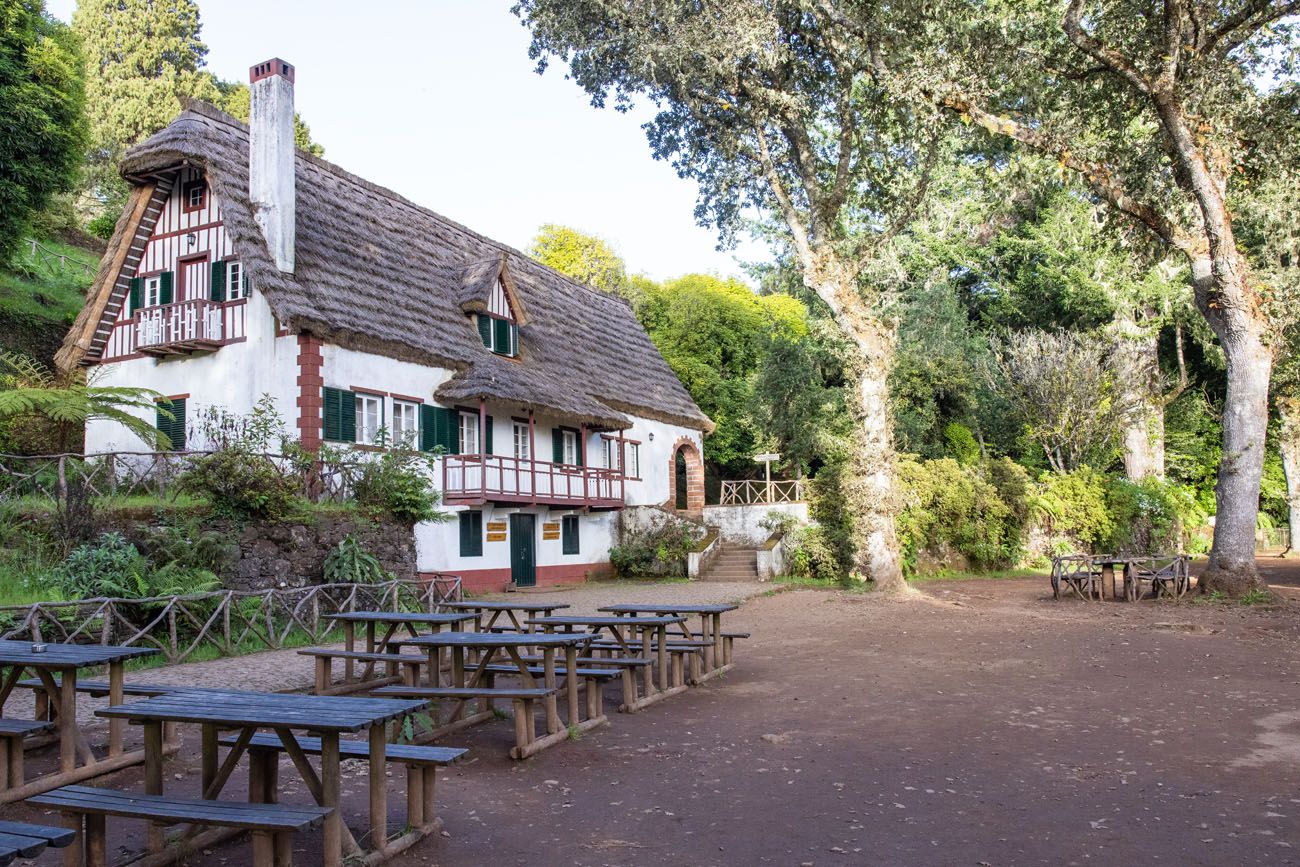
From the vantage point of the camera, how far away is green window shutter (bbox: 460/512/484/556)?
22016mm

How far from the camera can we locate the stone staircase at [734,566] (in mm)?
25188

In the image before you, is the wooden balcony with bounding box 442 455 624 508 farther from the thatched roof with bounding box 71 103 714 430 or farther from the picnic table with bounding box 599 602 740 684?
the picnic table with bounding box 599 602 740 684

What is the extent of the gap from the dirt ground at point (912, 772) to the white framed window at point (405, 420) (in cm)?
1133

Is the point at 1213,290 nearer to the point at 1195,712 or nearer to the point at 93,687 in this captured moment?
the point at 1195,712

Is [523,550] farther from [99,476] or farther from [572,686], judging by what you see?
[572,686]

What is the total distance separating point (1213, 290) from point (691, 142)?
37.4 ft

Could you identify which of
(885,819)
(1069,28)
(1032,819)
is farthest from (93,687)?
(1069,28)

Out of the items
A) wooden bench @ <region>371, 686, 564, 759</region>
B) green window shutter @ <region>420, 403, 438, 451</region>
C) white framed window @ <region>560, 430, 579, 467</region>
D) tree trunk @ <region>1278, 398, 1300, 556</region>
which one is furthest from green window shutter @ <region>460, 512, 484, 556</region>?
tree trunk @ <region>1278, 398, 1300, 556</region>

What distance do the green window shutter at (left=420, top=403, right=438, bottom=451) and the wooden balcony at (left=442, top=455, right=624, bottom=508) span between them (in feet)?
1.59

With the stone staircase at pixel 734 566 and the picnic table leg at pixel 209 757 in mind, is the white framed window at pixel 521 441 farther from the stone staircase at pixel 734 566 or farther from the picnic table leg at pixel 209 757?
the picnic table leg at pixel 209 757

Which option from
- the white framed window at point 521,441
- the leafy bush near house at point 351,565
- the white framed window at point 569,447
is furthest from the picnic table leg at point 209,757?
the white framed window at point 569,447

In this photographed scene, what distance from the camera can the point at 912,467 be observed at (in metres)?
25.5

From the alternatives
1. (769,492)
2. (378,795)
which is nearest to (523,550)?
(769,492)

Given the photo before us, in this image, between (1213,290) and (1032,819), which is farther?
(1213,290)
